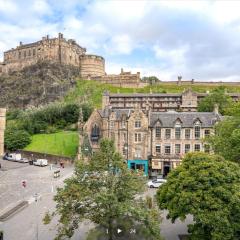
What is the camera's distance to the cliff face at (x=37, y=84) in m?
125

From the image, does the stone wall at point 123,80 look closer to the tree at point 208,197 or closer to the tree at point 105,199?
the tree at point 208,197

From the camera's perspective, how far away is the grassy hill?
72956mm

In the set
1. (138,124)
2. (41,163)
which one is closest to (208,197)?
(138,124)

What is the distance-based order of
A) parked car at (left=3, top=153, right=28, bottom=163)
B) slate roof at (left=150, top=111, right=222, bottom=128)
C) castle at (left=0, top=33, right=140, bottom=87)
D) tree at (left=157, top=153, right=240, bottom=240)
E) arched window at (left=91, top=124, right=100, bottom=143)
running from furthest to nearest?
castle at (left=0, top=33, right=140, bottom=87)
parked car at (left=3, top=153, right=28, bottom=163)
arched window at (left=91, top=124, right=100, bottom=143)
slate roof at (left=150, top=111, right=222, bottom=128)
tree at (left=157, top=153, right=240, bottom=240)

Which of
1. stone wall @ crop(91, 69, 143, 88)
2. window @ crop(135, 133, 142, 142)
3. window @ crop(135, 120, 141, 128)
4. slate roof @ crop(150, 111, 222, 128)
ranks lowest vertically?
window @ crop(135, 133, 142, 142)

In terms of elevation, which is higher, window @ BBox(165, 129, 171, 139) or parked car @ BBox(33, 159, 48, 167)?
window @ BBox(165, 129, 171, 139)

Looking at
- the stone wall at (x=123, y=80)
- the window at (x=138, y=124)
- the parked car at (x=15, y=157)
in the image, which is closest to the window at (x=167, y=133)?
the window at (x=138, y=124)

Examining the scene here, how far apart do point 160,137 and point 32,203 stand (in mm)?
25093

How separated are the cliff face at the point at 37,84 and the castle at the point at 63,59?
127 inches

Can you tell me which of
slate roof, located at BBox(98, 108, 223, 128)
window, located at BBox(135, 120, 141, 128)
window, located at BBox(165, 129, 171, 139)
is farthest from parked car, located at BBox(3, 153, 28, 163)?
window, located at BBox(165, 129, 171, 139)

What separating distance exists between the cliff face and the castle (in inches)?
127

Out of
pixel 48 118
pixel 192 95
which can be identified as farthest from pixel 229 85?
pixel 48 118

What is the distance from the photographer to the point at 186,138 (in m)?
59.1

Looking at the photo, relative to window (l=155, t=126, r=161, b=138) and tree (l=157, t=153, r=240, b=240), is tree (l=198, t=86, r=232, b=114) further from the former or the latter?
tree (l=157, t=153, r=240, b=240)
